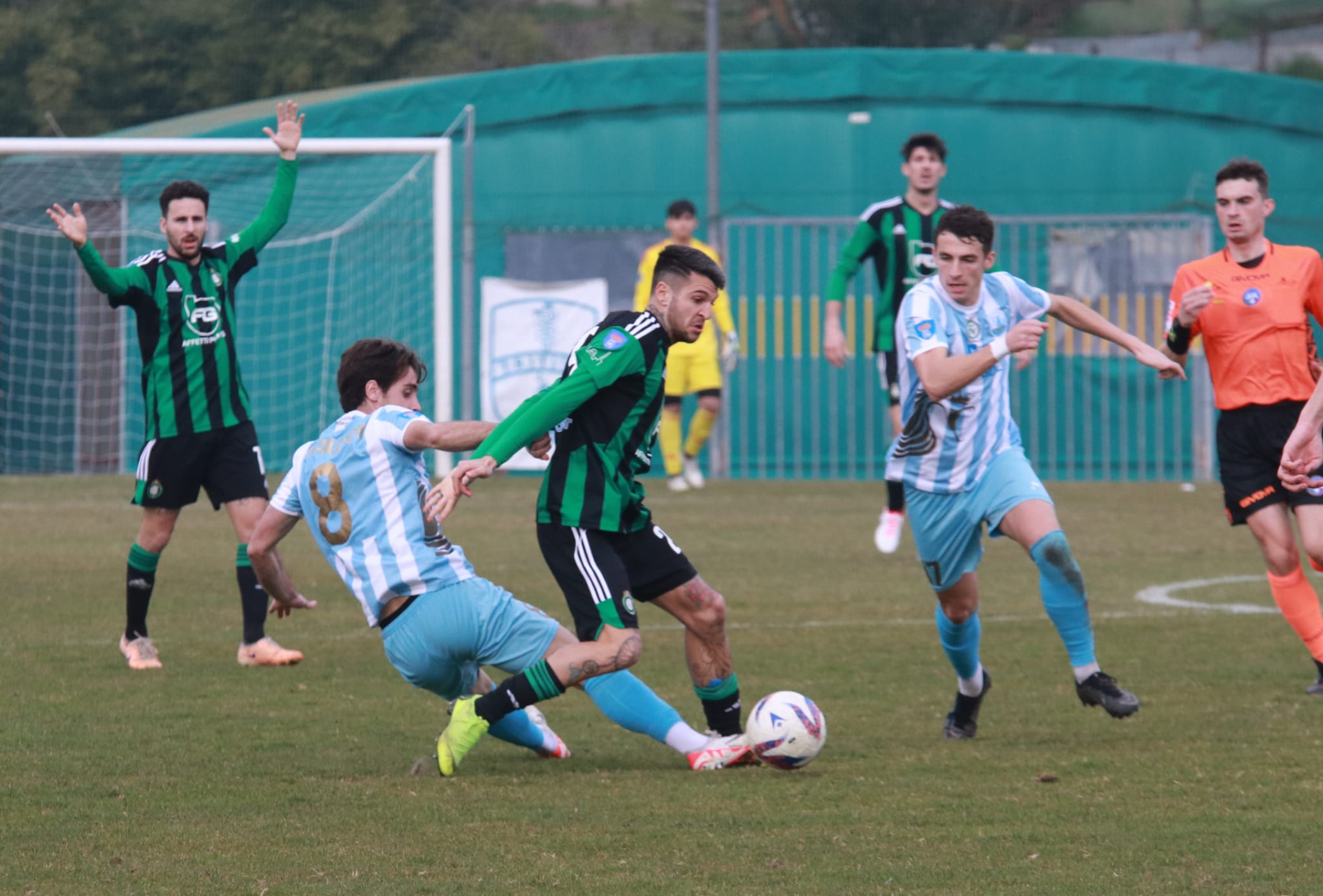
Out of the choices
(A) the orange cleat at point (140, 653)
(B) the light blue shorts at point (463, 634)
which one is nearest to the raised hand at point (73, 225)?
(A) the orange cleat at point (140, 653)

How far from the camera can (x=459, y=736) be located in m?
5.46

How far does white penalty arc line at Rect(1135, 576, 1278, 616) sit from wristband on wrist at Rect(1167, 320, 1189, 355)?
2567 millimetres

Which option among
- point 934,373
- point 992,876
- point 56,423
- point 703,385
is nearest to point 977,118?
point 703,385

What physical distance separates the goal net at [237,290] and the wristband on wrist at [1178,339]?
39.9ft

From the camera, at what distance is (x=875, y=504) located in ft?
49.8

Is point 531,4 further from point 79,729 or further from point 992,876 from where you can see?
point 992,876

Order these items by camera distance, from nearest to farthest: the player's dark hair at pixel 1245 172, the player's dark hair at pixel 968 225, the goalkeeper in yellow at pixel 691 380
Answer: the player's dark hair at pixel 968 225, the player's dark hair at pixel 1245 172, the goalkeeper in yellow at pixel 691 380

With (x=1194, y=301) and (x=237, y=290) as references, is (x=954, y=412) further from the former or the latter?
(x=237, y=290)

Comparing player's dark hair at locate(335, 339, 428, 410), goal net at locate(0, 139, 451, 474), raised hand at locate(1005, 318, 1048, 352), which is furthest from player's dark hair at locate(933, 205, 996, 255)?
goal net at locate(0, 139, 451, 474)

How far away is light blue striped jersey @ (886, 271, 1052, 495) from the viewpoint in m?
6.20

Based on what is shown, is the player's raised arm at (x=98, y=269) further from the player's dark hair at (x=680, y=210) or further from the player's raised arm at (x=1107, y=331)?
the player's dark hair at (x=680, y=210)

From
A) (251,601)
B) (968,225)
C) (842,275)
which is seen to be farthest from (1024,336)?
(842,275)

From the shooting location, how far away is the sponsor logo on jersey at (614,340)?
17.4 feet

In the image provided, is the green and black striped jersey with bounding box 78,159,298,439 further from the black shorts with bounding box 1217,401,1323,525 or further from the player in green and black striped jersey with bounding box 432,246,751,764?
the black shorts with bounding box 1217,401,1323,525
